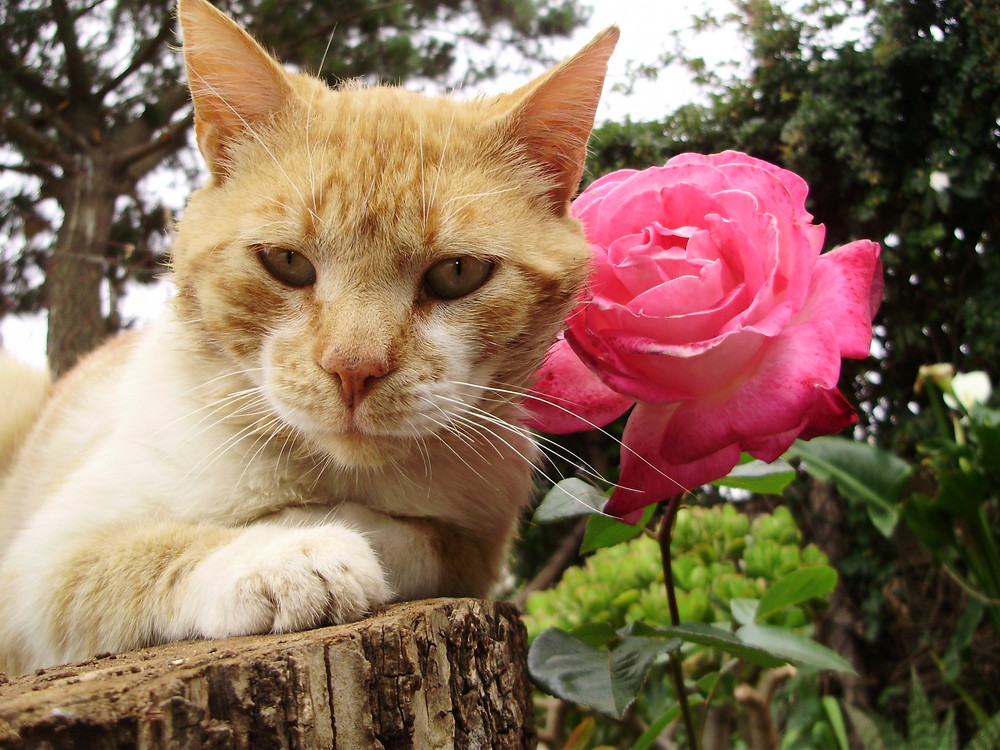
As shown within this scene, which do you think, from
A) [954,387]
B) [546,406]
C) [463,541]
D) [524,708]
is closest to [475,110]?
[546,406]

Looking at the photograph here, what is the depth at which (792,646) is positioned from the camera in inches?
34.4

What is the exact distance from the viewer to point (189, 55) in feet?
2.86

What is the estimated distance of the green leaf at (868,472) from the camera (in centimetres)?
169

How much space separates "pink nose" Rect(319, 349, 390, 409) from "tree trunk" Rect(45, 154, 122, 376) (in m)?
1.71

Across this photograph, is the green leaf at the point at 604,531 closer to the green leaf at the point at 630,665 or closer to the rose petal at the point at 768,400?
the green leaf at the point at 630,665

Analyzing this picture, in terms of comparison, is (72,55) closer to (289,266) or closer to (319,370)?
(289,266)

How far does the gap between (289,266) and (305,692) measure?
443 mm

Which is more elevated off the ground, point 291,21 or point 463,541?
point 291,21

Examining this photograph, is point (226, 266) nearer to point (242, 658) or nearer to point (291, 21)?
point (242, 658)

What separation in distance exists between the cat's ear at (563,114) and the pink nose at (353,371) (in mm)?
346

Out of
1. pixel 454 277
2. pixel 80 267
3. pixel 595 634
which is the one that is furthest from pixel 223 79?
pixel 80 267

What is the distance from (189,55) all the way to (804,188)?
69 cm

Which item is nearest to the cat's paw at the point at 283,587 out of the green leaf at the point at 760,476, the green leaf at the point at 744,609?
the green leaf at the point at 760,476

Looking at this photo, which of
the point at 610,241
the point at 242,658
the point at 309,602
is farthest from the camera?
the point at 610,241
